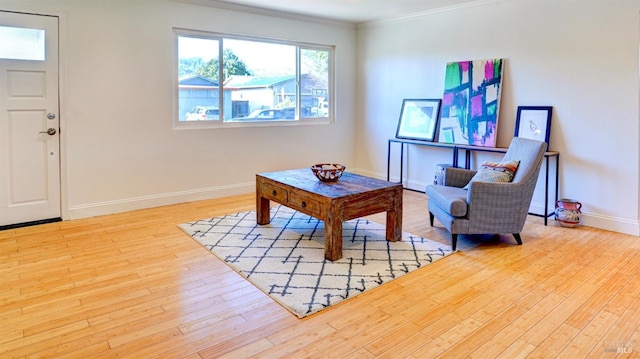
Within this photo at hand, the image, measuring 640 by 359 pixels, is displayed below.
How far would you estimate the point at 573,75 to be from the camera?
433 centimetres

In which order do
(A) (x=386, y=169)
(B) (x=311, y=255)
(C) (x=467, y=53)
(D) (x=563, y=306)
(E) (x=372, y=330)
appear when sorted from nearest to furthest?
(E) (x=372, y=330), (D) (x=563, y=306), (B) (x=311, y=255), (C) (x=467, y=53), (A) (x=386, y=169)

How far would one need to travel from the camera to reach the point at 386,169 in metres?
6.55

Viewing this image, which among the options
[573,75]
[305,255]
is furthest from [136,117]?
[573,75]

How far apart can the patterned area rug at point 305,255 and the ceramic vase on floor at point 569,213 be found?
1454 millimetres

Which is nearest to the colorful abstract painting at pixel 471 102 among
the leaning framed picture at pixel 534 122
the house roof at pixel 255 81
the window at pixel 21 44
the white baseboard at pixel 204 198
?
the leaning framed picture at pixel 534 122

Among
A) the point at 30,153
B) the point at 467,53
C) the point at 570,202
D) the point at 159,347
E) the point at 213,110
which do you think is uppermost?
the point at 467,53

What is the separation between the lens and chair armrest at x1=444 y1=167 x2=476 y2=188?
431cm

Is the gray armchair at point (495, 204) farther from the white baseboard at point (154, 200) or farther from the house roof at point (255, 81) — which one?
the house roof at point (255, 81)

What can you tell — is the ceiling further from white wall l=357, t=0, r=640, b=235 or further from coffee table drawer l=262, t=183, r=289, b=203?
coffee table drawer l=262, t=183, r=289, b=203

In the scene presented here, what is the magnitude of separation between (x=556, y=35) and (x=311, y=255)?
3.36m

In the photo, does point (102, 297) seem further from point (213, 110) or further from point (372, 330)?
point (213, 110)

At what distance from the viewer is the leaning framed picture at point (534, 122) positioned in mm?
4523

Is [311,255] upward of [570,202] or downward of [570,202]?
downward

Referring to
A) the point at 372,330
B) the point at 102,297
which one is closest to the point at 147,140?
the point at 102,297
